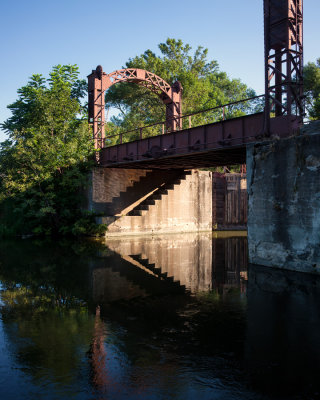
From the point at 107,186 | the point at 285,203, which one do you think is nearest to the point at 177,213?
the point at 107,186

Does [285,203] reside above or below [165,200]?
below

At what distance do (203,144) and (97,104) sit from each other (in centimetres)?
1111

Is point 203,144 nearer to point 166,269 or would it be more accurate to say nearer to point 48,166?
point 166,269

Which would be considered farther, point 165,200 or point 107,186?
point 165,200

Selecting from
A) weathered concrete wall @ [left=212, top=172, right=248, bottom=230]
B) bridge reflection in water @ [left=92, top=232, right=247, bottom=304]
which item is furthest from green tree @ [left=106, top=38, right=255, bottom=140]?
bridge reflection in water @ [left=92, top=232, right=247, bottom=304]

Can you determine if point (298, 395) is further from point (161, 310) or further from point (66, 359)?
point (161, 310)

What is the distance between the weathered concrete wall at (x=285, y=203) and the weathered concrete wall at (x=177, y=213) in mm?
12311

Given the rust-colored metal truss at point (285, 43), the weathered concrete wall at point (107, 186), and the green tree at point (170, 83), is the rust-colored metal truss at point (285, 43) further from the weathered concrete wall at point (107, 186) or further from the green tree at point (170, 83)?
the green tree at point (170, 83)

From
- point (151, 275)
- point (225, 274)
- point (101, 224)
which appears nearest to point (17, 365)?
point (151, 275)

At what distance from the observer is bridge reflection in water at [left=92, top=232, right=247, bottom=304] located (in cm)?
1073

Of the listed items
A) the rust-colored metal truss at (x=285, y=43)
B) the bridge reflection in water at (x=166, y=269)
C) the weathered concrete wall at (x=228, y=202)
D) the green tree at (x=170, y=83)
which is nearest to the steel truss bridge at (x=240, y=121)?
the rust-colored metal truss at (x=285, y=43)

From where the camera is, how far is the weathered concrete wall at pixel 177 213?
2580cm

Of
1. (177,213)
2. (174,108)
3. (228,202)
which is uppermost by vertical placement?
(174,108)

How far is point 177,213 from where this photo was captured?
28.5m
